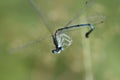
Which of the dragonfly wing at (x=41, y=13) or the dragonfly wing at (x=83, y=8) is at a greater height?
the dragonfly wing at (x=83, y=8)

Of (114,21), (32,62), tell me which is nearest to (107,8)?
(114,21)

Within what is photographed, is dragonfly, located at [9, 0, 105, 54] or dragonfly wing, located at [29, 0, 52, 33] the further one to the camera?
dragonfly wing, located at [29, 0, 52, 33]

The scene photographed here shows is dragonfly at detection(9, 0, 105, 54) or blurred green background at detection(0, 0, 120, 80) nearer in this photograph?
dragonfly at detection(9, 0, 105, 54)

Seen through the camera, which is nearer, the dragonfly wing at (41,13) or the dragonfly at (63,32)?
Result: the dragonfly at (63,32)

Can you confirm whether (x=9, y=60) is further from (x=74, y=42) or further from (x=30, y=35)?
(x=74, y=42)

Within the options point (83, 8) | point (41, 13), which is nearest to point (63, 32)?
point (41, 13)

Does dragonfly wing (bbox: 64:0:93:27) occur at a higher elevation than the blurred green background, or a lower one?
higher

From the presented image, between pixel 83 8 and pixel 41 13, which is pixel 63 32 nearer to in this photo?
pixel 41 13

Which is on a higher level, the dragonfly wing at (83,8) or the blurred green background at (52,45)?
the dragonfly wing at (83,8)
